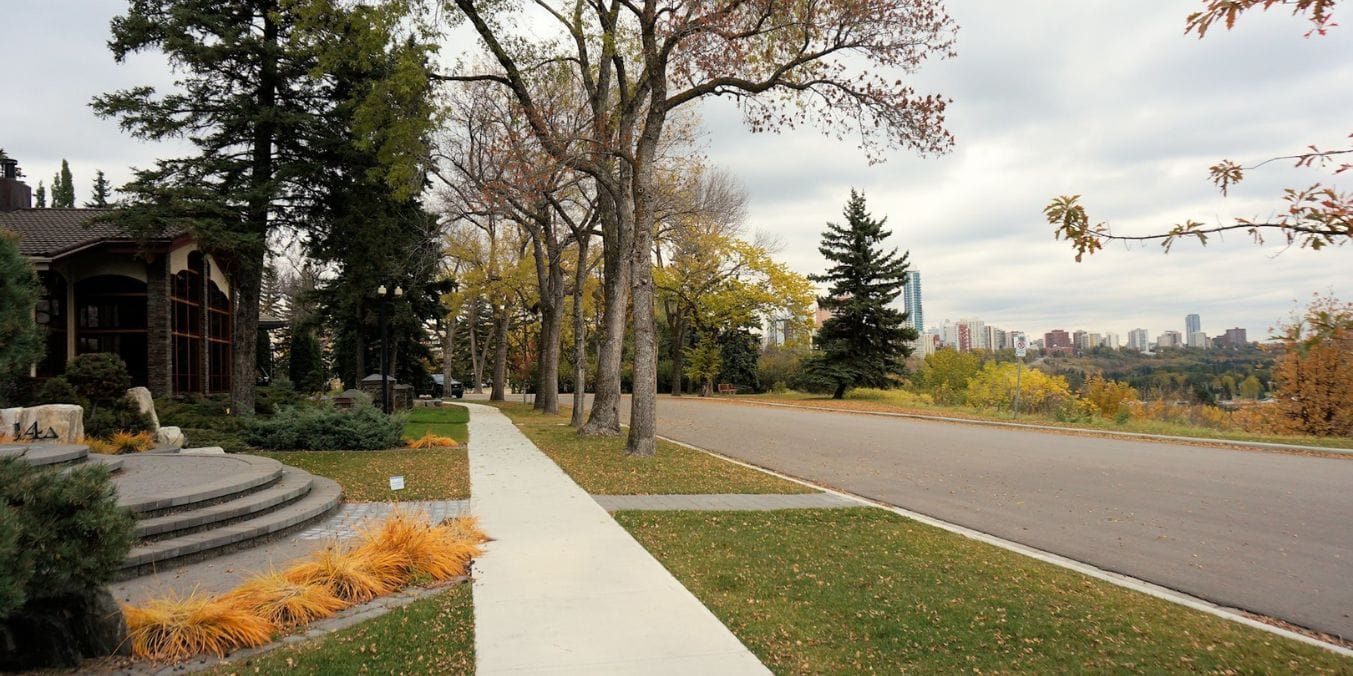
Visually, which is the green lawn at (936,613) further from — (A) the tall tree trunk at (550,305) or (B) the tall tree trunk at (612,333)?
(A) the tall tree trunk at (550,305)

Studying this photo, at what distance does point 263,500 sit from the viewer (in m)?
7.96

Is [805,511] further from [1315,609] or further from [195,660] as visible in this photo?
[195,660]

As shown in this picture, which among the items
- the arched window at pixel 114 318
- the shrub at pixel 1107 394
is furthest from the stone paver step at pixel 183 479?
the shrub at pixel 1107 394

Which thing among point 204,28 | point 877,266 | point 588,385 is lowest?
point 588,385

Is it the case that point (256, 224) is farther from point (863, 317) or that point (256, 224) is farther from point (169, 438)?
point (863, 317)

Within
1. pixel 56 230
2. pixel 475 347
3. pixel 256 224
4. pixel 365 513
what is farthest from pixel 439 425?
pixel 475 347

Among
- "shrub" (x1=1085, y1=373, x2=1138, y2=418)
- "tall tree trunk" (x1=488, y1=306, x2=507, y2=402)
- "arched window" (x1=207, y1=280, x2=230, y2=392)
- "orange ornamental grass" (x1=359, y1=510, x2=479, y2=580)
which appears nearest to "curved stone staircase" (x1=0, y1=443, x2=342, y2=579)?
"orange ornamental grass" (x1=359, y1=510, x2=479, y2=580)

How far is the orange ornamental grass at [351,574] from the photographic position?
221 inches

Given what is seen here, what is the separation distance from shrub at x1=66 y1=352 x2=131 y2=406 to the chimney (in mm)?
12259

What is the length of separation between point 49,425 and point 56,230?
39.3 feet

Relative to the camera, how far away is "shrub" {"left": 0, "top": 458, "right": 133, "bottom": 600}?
13.0 feet

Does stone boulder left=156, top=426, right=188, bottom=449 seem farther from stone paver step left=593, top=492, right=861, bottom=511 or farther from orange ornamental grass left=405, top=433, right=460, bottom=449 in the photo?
stone paver step left=593, top=492, right=861, bottom=511

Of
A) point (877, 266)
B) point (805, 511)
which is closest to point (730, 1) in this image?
point (805, 511)

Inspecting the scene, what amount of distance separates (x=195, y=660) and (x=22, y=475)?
4.44ft
